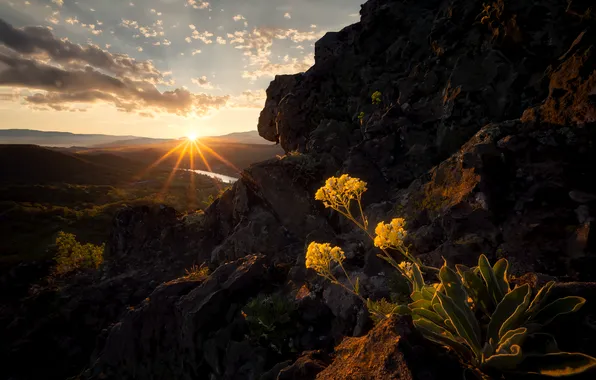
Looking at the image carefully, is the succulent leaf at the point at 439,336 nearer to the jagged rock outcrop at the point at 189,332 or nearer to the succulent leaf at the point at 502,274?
the succulent leaf at the point at 502,274

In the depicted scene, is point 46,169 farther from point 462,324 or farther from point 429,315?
point 462,324

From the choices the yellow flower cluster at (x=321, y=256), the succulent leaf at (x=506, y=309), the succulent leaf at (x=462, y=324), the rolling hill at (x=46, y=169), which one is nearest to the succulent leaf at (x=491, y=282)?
the succulent leaf at (x=506, y=309)

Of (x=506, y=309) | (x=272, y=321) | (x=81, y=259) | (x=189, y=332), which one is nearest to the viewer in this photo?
(x=506, y=309)

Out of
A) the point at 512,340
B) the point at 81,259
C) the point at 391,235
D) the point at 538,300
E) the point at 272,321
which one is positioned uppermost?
the point at 391,235

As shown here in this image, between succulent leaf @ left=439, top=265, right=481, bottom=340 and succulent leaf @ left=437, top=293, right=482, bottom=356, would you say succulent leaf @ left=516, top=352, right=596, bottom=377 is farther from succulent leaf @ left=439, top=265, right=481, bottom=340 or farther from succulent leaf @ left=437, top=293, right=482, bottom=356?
succulent leaf @ left=439, top=265, right=481, bottom=340

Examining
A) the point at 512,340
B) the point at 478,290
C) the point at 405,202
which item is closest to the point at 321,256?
the point at 478,290

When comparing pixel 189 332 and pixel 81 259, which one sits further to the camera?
pixel 81 259

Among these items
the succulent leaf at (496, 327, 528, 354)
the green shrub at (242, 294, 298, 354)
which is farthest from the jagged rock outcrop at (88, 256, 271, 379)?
the succulent leaf at (496, 327, 528, 354)

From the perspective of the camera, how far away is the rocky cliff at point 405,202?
21.9 feet

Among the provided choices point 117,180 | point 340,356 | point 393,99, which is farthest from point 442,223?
point 117,180

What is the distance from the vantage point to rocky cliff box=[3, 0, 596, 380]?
21.9 ft

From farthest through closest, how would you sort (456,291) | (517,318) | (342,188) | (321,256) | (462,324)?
(321,256) → (342,188) → (456,291) → (462,324) → (517,318)

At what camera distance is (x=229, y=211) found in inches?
706

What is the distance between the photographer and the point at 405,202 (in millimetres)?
10711
